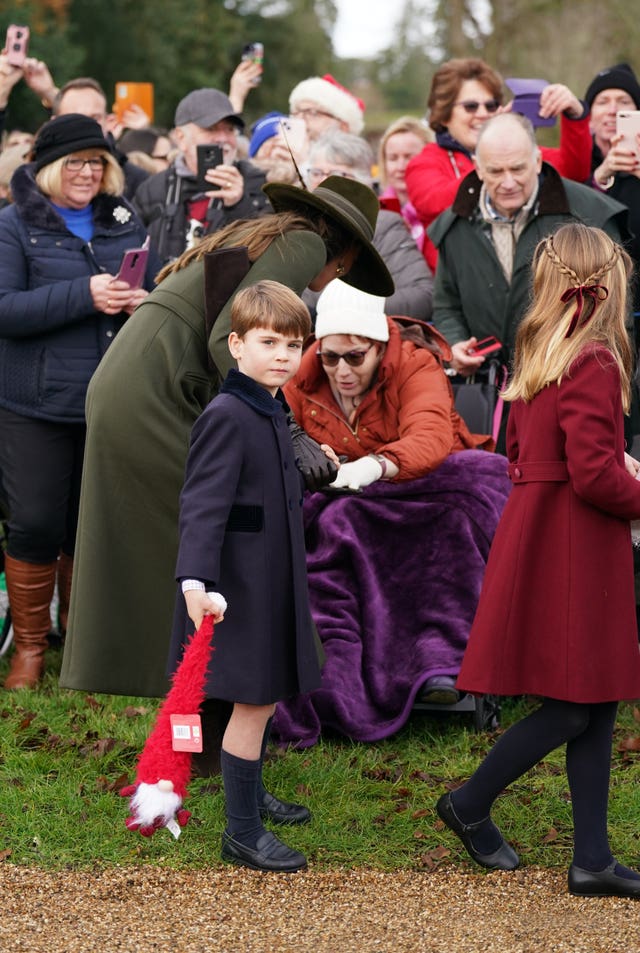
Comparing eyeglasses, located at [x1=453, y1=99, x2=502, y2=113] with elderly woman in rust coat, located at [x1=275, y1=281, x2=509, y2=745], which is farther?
eyeglasses, located at [x1=453, y1=99, x2=502, y2=113]

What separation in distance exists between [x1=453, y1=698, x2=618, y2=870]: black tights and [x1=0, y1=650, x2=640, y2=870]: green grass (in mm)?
310

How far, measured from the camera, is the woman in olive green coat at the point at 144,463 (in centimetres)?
457

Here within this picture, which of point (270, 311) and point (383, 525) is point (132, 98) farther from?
point (270, 311)

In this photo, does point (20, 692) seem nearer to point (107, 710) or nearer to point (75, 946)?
point (107, 710)

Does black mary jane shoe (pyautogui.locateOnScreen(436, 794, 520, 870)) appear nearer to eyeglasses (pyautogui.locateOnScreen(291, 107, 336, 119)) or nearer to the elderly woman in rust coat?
the elderly woman in rust coat

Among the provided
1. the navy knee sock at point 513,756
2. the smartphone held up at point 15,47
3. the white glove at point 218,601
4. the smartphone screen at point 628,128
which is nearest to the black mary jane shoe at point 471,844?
the navy knee sock at point 513,756

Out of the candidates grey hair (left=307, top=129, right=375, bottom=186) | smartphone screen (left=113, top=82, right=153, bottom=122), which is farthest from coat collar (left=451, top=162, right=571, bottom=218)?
smartphone screen (left=113, top=82, right=153, bottom=122)

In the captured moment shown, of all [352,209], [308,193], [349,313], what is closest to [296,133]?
[349,313]

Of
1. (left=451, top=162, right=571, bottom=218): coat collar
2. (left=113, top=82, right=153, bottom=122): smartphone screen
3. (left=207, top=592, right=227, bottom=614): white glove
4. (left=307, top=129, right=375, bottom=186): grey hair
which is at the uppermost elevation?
(left=113, top=82, right=153, bottom=122): smartphone screen

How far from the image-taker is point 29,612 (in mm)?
6094

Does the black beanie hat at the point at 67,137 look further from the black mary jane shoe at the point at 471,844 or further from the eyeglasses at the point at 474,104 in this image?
the black mary jane shoe at the point at 471,844

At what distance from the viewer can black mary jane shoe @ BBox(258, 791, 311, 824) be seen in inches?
175

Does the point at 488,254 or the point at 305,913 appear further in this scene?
the point at 488,254

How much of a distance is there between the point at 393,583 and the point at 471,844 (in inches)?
61.1
